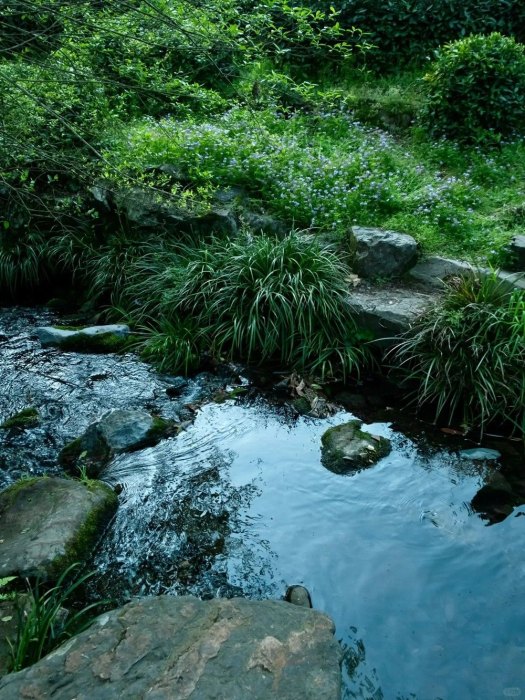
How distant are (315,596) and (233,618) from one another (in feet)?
3.26

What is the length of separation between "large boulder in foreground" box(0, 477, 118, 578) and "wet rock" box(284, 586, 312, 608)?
4.34ft

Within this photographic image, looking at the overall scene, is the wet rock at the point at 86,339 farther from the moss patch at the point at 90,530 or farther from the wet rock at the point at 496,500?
the wet rock at the point at 496,500

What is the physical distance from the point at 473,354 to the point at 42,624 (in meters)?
4.07

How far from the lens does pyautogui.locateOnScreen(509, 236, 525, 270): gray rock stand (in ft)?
21.5

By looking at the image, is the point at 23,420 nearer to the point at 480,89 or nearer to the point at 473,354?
the point at 473,354

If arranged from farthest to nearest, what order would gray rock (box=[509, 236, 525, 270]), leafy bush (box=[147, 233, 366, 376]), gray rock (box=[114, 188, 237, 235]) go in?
gray rock (box=[114, 188, 237, 235]) → gray rock (box=[509, 236, 525, 270]) → leafy bush (box=[147, 233, 366, 376])

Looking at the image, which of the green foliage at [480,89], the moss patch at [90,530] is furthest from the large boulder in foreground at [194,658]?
the green foliage at [480,89]

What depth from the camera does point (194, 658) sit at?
2801mm

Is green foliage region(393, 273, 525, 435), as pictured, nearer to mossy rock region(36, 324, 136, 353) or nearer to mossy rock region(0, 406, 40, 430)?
mossy rock region(36, 324, 136, 353)

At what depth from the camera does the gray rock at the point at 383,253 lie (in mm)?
6926

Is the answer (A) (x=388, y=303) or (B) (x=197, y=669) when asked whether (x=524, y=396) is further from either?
(B) (x=197, y=669)

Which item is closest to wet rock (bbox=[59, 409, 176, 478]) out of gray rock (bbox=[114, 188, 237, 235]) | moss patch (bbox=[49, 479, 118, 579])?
moss patch (bbox=[49, 479, 118, 579])

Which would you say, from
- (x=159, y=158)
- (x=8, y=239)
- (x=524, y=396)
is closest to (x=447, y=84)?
(x=159, y=158)

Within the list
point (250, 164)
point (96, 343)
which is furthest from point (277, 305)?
point (250, 164)
